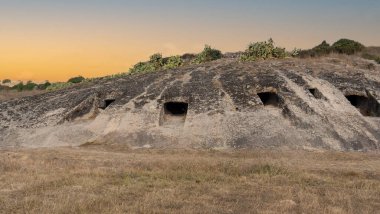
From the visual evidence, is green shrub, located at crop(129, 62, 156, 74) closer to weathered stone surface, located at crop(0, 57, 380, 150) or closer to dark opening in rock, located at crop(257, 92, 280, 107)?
weathered stone surface, located at crop(0, 57, 380, 150)

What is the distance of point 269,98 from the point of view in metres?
28.9

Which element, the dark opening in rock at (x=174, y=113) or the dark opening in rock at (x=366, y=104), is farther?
the dark opening in rock at (x=366, y=104)

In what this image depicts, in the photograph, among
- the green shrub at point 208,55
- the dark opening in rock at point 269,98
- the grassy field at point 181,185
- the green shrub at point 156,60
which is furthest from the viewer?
the green shrub at point 156,60

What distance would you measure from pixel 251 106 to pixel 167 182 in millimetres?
13268

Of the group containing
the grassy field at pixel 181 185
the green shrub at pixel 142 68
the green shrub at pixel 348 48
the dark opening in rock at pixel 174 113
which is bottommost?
the grassy field at pixel 181 185

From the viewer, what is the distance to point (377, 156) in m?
22.9

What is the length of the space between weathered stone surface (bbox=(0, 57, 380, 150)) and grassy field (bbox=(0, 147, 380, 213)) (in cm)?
394

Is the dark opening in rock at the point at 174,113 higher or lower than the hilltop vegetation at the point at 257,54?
lower

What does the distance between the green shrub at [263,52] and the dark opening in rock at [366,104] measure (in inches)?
304

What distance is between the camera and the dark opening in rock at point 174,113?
2748cm

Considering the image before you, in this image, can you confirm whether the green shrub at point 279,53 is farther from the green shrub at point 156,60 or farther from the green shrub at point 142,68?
the green shrub at point 156,60

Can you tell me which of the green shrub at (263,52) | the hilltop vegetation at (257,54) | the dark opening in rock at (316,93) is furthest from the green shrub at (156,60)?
the dark opening in rock at (316,93)

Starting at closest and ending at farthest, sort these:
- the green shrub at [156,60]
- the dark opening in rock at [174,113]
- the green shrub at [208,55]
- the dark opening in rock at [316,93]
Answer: the dark opening in rock at [174,113] → the dark opening in rock at [316,93] → the green shrub at [208,55] → the green shrub at [156,60]

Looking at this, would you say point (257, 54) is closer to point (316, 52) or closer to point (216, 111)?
point (316, 52)
